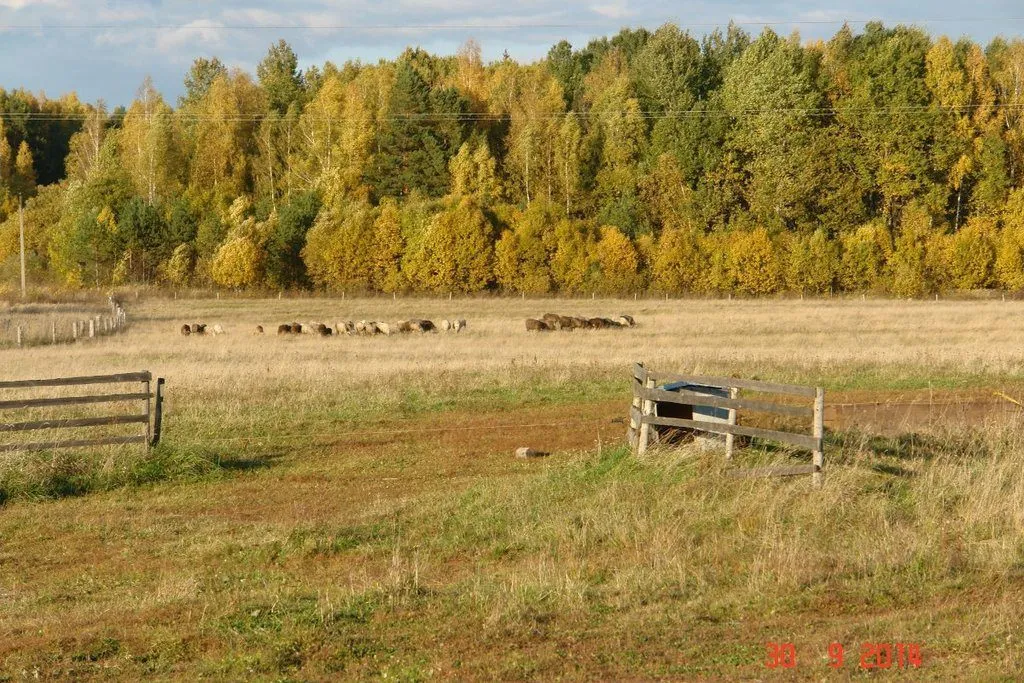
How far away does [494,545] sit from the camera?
12.8 meters

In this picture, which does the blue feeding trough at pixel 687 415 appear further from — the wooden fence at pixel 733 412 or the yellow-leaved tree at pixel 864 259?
the yellow-leaved tree at pixel 864 259

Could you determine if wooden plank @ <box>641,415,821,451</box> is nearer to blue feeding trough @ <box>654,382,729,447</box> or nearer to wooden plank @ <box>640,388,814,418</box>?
wooden plank @ <box>640,388,814,418</box>

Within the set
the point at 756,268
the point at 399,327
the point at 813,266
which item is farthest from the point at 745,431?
the point at 813,266

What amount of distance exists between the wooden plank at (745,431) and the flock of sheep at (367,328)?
99.3ft

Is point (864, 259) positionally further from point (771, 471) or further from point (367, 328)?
point (771, 471)

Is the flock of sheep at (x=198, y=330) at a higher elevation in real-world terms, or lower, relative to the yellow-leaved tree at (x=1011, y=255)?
lower

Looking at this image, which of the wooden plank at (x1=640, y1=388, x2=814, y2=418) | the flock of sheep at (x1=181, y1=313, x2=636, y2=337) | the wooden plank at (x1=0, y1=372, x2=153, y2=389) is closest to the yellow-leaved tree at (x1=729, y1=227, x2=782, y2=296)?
the flock of sheep at (x1=181, y1=313, x2=636, y2=337)

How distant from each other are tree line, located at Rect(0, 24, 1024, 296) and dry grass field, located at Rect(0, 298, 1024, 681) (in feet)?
156

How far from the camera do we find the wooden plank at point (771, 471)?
14.2 m

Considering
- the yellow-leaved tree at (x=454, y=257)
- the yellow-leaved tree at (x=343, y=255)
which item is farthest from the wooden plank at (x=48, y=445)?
the yellow-leaved tree at (x=343, y=255)

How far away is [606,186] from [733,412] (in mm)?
65661

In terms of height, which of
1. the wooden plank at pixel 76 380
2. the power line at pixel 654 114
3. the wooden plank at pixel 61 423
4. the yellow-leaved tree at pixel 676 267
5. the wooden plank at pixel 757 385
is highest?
the power line at pixel 654 114

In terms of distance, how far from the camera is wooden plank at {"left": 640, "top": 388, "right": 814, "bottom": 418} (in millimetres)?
14328
